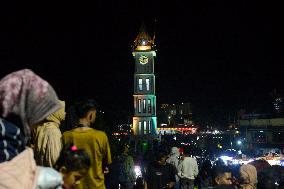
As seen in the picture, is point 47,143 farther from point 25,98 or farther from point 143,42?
point 143,42

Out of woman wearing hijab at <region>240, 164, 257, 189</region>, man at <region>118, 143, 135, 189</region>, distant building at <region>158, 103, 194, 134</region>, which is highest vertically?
distant building at <region>158, 103, 194, 134</region>

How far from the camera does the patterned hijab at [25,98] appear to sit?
89.6 inches

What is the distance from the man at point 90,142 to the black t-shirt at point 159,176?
4290 millimetres

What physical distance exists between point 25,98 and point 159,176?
6509 mm

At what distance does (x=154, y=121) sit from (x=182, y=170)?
2522 inches

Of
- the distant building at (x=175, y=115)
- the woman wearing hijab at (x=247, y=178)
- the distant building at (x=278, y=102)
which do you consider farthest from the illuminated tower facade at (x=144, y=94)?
the woman wearing hijab at (x=247, y=178)

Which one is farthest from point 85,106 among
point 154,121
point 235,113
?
point 235,113

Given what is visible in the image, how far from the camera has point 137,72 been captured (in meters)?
78.3

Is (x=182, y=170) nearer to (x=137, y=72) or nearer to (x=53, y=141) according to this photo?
(x=53, y=141)

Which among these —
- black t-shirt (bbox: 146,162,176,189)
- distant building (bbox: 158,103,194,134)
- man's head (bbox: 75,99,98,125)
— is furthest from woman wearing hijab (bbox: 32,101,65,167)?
distant building (bbox: 158,103,194,134)

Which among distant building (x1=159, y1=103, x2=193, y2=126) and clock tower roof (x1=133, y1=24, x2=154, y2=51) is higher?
clock tower roof (x1=133, y1=24, x2=154, y2=51)

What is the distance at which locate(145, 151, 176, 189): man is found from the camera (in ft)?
27.2

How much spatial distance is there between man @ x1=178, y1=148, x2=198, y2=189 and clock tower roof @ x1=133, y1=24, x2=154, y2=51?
69.6m

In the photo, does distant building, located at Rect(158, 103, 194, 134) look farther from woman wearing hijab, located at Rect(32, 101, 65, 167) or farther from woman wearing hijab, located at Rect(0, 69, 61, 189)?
woman wearing hijab, located at Rect(0, 69, 61, 189)
